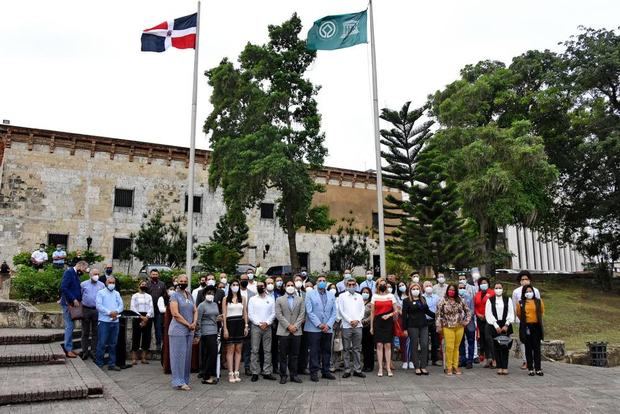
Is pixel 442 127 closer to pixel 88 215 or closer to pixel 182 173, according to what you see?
pixel 182 173

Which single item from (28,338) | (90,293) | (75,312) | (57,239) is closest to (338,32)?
(90,293)

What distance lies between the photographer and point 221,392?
667 centimetres

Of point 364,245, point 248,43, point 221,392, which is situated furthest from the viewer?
point 364,245

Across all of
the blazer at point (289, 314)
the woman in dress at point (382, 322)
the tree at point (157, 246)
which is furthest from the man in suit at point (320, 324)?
the tree at point (157, 246)

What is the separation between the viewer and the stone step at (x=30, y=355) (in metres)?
7.10

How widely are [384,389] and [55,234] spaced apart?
23.4m

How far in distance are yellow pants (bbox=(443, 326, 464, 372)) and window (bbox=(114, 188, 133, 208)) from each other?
23.0 meters

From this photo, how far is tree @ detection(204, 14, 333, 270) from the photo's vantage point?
19.3 m

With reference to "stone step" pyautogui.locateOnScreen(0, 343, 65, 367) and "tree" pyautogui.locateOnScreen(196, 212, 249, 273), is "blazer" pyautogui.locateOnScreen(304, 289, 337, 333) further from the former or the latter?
"tree" pyautogui.locateOnScreen(196, 212, 249, 273)

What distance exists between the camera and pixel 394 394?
21.6ft

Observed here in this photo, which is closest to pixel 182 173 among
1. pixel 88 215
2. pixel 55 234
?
pixel 88 215

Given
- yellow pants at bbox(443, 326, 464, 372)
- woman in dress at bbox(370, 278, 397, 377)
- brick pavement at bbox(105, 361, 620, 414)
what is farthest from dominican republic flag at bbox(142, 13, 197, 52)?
yellow pants at bbox(443, 326, 464, 372)

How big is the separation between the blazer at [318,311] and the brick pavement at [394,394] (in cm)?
85

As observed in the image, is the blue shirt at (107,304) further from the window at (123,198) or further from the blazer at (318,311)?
the window at (123,198)
